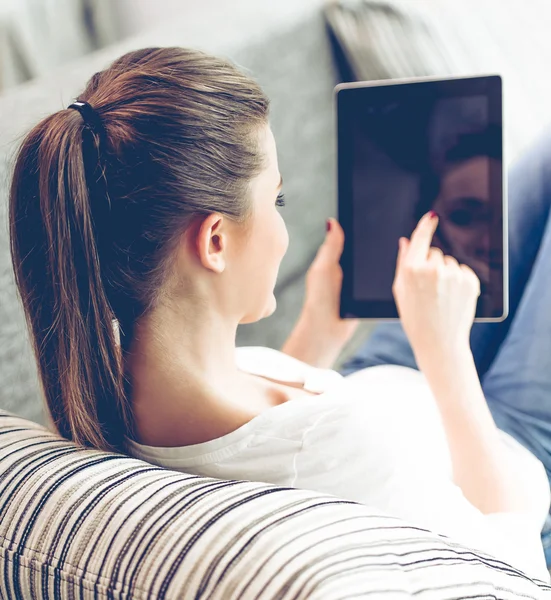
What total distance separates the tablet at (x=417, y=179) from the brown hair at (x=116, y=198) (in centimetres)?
31

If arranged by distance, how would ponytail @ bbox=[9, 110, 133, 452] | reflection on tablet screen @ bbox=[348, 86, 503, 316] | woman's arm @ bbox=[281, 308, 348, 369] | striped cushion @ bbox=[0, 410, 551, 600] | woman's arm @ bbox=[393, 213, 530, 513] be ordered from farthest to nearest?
woman's arm @ bbox=[281, 308, 348, 369], reflection on tablet screen @ bbox=[348, 86, 503, 316], woman's arm @ bbox=[393, 213, 530, 513], ponytail @ bbox=[9, 110, 133, 452], striped cushion @ bbox=[0, 410, 551, 600]

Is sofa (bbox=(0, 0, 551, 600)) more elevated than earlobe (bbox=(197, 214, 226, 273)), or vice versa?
earlobe (bbox=(197, 214, 226, 273))

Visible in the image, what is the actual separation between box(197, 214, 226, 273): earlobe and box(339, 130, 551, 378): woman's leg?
50cm

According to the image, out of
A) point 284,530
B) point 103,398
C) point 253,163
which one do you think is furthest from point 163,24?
point 284,530

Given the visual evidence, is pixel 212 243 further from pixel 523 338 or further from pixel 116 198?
pixel 523 338

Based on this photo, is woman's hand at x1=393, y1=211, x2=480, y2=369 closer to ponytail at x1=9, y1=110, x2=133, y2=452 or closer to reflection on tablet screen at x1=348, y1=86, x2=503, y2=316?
reflection on tablet screen at x1=348, y1=86, x2=503, y2=316

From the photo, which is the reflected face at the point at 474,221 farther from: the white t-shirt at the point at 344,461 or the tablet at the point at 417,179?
the white t-shirt at the point at 344,461

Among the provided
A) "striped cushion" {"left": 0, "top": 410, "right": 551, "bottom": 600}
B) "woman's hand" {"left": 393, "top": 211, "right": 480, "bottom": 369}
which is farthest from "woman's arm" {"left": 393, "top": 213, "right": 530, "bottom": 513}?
"striped cushion" {"left": 0, "top": 410, "right": 551, "bottom": 600}

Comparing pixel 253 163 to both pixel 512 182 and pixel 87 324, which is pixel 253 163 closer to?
pixel 87 324

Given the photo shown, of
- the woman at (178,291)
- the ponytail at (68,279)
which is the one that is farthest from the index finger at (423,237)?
the ponytail at (68,279)

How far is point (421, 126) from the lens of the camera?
0.86m

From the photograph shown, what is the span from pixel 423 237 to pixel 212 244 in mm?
357

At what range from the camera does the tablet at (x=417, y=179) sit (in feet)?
2.70

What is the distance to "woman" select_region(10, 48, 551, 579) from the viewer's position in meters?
0.54
